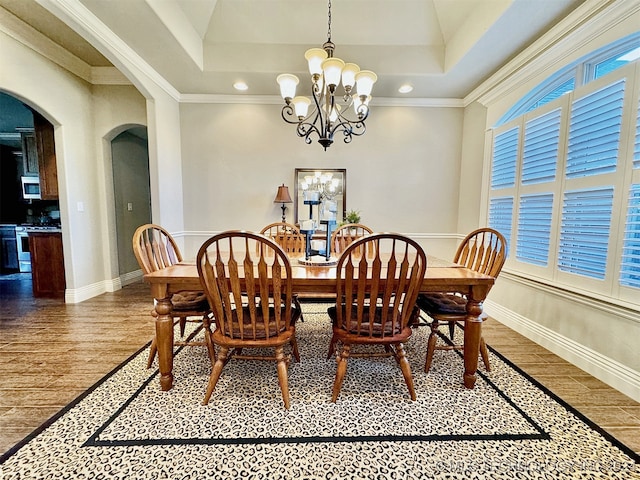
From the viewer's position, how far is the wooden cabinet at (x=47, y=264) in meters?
3.59

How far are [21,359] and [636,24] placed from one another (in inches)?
186

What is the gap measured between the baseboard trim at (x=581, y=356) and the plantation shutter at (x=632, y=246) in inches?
21.5

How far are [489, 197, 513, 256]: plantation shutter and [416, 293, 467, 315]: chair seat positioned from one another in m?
1.36

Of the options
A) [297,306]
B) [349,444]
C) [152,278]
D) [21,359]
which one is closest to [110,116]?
[21,359]

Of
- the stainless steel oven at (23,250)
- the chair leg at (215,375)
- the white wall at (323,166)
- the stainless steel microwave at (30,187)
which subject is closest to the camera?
the chair leg at (215,375)

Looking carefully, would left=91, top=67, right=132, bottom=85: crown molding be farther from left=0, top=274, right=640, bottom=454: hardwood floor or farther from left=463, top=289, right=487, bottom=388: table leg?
Result: left=463, top=289, right=487, bottom=388: table leg

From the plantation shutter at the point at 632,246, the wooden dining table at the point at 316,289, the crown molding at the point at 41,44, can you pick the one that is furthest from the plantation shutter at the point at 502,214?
the crown molding at the point at 41,44

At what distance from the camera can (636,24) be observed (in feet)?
5.78

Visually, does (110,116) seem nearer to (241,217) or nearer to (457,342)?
(241,217)

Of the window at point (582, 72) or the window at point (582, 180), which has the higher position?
the window at point (582, 72)

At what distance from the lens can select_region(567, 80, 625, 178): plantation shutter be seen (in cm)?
190

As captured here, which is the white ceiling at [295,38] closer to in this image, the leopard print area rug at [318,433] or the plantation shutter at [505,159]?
the plantation shutter at [505,159]

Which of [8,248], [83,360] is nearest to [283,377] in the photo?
[83,360]

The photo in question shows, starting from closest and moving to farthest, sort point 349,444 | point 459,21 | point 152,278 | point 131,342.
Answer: point 349,444, point 152,278, point 131,342, point 459,21
